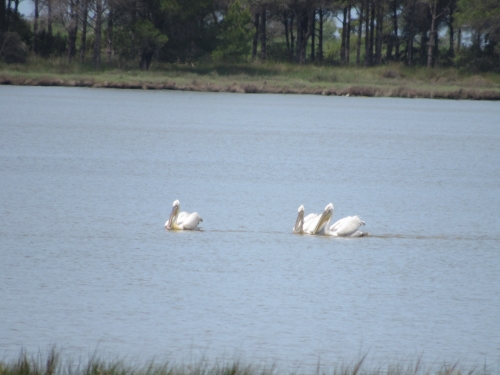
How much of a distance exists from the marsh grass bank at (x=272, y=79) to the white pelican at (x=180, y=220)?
2924 centimetres

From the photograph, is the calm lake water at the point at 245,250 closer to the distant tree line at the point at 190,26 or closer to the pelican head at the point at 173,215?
the pelican head at the point at 173,215

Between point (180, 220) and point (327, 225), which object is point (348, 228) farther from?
point (180, 220)

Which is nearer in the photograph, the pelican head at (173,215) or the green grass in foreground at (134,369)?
the green grass in foreground at (134,369)

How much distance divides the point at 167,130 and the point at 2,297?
1916 centimetres

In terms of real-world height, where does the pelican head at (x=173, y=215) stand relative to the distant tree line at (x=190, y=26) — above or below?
below

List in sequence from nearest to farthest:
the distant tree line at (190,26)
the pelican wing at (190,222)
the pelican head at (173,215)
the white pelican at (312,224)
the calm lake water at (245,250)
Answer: the calm lake water at (245,250) < the pelican wing at (190,222) < the pelican head at (173,215) < the white pelican at (312,224) < the distant tree line at (190,26)

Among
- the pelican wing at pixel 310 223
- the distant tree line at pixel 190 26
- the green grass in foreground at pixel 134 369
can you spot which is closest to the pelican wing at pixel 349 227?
the pelican wing at pixel 310 223

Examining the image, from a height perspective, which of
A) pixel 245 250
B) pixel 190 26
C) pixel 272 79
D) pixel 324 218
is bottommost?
pixel 245 250

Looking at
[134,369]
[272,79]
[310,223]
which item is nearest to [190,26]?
[272,79]

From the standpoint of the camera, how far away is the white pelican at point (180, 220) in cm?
1245

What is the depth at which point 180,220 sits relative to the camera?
496 inches

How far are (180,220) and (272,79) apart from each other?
32287 mm

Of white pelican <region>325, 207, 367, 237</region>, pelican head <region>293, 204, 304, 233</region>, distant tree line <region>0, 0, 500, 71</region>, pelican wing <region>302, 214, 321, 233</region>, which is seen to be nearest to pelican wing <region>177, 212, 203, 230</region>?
pelican head <region>293, 204, 304, 233</region>

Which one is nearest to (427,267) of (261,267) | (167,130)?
(261,267)
